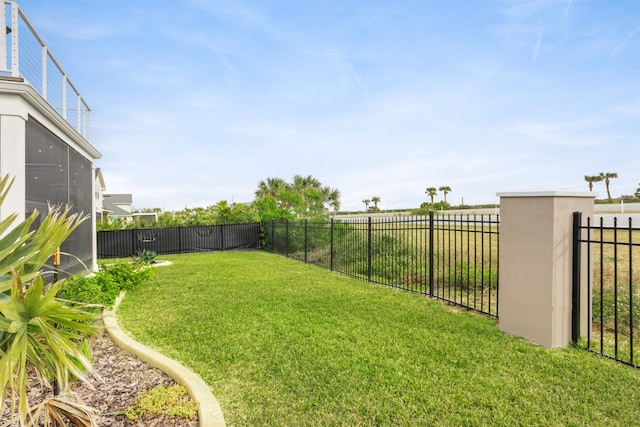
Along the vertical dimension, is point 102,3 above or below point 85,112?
above

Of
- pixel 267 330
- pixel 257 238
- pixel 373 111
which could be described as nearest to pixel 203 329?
pixel 267 330

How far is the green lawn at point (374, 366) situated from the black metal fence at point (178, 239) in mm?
11833

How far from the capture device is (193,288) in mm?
8016

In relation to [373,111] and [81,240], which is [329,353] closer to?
[81,240]

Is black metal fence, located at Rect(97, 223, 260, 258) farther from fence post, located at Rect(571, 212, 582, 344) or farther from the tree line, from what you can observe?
fence post, located at Rect(571, 212, 582, 344)

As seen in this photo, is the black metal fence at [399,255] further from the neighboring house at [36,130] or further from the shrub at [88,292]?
the neighboring house at [36,130]

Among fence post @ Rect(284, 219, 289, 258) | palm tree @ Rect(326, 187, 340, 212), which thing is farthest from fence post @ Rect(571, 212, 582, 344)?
palm tree @ Rect(326, 187, 340, 212)

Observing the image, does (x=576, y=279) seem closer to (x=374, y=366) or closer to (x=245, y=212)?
(x=374, y=366)

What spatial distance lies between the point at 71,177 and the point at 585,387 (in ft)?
30.5

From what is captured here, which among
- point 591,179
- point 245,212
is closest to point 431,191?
point 591,179

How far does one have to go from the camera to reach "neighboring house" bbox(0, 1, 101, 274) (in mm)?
4684

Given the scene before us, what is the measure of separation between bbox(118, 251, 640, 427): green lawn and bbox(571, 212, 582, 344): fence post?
29cm

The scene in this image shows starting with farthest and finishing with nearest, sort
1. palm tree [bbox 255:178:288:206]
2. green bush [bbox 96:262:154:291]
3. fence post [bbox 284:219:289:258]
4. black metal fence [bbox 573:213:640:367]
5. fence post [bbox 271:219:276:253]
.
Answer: palm tree [bbox 255:178:288:206]
fence post [bbox 271:219:276:253]
fence post [bbox 284:219:289:258]
green bush [bbox 96:262:154:291]
black metal fence [bbox 573:213:640:367]

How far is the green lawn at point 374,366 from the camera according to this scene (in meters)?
2.82
